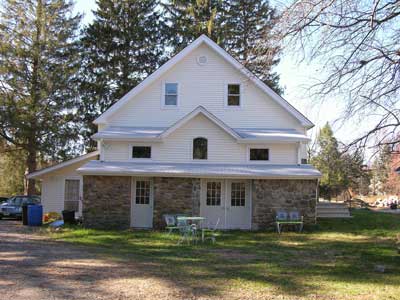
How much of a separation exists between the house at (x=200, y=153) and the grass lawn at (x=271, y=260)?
1698mm

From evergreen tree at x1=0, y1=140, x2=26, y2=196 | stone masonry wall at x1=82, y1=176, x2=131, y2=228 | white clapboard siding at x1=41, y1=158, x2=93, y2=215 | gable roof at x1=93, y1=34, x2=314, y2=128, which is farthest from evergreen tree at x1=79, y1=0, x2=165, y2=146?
stone masonry wall at x1=82, y1=176, x2=131, y2=228

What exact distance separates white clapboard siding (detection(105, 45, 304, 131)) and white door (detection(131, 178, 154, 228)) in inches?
120

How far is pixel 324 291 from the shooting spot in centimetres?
877

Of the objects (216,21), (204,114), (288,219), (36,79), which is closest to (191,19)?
(216,21)

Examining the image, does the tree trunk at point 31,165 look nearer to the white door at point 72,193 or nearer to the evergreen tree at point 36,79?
the evergreen tree at point 36,79

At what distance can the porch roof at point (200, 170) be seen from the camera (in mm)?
19531

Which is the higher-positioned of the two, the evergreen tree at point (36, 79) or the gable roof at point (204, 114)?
the evergreen tree at point (36, 79)

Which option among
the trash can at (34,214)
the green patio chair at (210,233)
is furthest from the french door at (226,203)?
the trash can at (34,214)

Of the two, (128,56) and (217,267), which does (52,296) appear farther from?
(128,56)

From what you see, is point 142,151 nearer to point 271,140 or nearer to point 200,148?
point 200,148

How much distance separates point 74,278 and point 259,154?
44.1ft

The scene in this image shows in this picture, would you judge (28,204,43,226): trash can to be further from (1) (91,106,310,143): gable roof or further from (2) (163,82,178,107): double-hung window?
(2) (163,82,178,107): double-hung window

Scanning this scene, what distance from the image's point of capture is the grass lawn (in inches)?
351

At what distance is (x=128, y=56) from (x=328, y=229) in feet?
74.4
